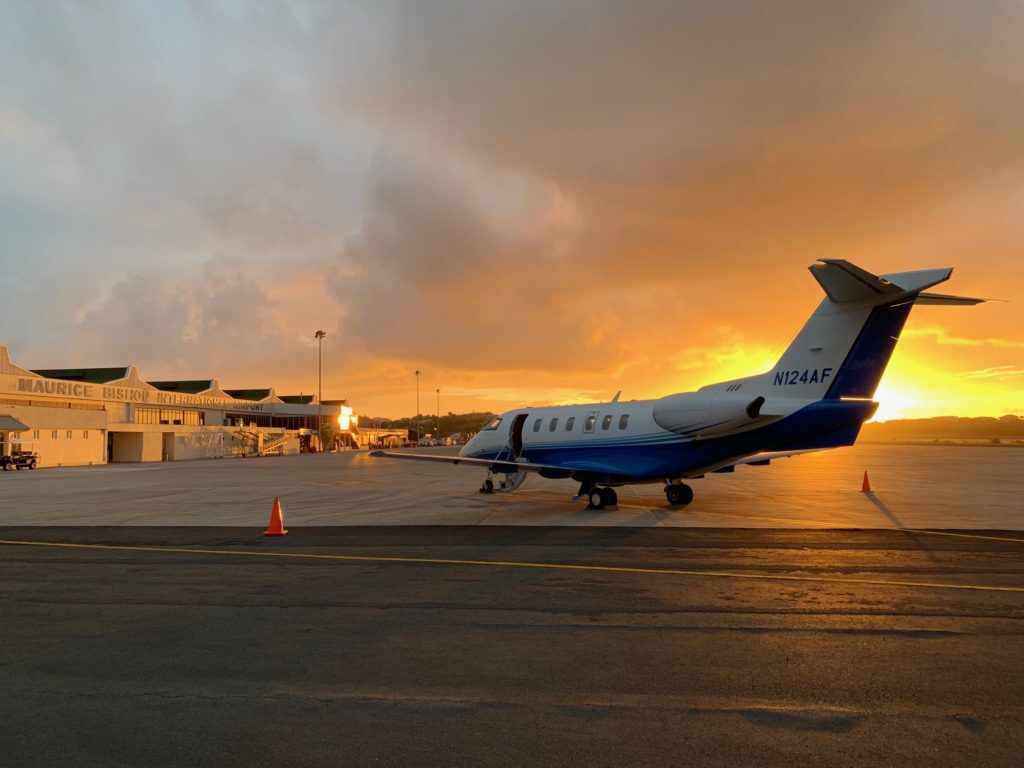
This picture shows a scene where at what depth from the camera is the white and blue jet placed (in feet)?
48.9

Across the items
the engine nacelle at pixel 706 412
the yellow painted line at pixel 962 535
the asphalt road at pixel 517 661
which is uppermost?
the engine nacelle at pixel 706 412

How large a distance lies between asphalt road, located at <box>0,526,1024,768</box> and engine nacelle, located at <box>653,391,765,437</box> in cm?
516

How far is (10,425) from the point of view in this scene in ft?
164

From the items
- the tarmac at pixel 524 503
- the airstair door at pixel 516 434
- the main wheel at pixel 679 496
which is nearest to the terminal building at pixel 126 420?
the tarmac at pixel 524 503

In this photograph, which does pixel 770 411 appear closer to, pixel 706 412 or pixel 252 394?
pixel 706 412

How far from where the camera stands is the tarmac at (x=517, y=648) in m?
4.40

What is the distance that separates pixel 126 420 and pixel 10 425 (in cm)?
1599

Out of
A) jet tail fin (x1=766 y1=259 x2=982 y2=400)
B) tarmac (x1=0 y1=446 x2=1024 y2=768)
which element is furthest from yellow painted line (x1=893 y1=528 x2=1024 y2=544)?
jet tail fin (x1=766 y1=259 x2=982 y2=400)

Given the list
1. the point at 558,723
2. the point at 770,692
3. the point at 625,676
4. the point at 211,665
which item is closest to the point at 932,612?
the point at 770,692

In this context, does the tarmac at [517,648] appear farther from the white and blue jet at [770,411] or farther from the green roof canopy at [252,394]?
the green roof canopy at [252,394]

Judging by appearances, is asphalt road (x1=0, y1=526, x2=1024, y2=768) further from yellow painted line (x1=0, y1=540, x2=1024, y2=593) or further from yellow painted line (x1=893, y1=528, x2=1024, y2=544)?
yellow painted line (x1=893, y1=528, x2=1024, y2=544)

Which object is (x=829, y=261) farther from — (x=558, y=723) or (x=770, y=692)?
Answer: (x=558, y=723)

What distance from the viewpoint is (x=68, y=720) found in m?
4.82

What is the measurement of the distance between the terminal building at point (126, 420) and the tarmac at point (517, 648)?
1848 inches
